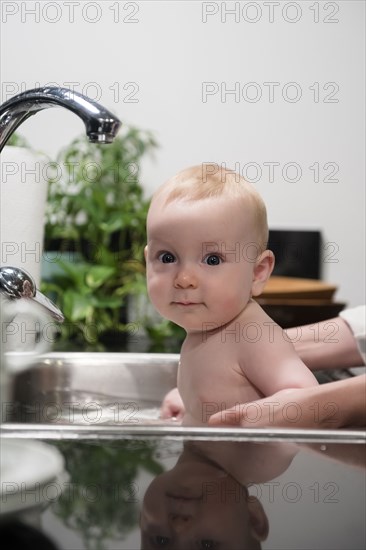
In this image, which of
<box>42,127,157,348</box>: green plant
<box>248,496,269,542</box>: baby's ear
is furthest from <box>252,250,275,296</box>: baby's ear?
<box>42,127,157,348</box>: green plant

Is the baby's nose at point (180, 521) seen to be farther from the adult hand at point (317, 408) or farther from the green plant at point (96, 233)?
the green plant at point (96, 233)

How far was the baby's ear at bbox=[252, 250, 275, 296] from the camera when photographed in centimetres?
74

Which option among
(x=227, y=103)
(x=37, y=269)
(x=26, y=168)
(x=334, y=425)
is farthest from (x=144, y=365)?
(x=227, y=103)

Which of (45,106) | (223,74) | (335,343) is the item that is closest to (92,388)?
(335,343)

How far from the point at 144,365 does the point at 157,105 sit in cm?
130

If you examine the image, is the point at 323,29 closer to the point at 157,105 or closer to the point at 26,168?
the point at 157,105

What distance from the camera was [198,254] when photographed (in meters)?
0.69

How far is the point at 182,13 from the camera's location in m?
2.15

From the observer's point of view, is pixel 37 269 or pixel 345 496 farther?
pixel 37 269

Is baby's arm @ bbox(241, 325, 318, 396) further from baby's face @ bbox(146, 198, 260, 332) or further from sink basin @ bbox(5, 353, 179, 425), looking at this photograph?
sink basin @ bbox(5, 353, 179, 425)

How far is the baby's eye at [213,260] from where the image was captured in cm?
70

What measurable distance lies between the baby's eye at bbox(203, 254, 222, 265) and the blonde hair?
50mm

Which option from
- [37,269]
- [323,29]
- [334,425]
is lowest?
[334,425]

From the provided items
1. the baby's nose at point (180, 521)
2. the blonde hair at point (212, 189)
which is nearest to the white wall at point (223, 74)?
the blonde hair at point (212, 189)
